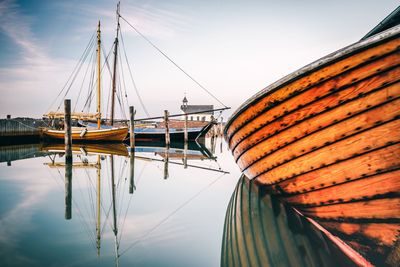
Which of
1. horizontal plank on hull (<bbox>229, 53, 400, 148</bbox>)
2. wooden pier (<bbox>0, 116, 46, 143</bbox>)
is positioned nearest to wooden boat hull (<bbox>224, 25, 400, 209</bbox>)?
horizontal plank on hull (<bbox>229, 53, 400, 148</bbox>)

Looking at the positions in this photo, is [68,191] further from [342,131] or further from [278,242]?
[342,131]

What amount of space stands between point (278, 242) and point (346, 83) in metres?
2.12

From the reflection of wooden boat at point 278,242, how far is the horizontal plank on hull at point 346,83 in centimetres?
158

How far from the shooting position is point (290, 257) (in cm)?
303

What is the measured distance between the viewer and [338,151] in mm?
3055

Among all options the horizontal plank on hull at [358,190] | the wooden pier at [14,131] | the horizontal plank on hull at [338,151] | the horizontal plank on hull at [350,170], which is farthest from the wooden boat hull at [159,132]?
the horizontal plank on hull at [358,190]

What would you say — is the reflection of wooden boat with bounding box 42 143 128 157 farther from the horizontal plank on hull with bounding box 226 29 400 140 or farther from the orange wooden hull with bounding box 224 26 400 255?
the orange wooden hull with bounding box 224 26 400 255

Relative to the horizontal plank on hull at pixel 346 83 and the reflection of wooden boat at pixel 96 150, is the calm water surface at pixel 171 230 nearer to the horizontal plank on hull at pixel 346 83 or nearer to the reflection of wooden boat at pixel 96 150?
the horizontal plank on hull at pixel 346 83

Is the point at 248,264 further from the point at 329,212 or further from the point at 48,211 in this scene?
the point at 48,211

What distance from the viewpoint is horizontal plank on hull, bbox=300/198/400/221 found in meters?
2.70

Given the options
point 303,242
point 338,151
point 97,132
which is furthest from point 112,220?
point 97,132

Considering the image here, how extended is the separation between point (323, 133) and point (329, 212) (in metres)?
0.99

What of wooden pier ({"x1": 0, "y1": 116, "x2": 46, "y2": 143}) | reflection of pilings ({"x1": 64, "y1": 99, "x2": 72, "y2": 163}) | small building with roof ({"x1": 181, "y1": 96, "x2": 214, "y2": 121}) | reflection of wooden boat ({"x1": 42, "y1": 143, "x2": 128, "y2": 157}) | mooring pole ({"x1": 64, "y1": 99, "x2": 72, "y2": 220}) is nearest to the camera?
mooring pole ({"x1": 64, "y1": 99, "x2": 72, "y2": 220})

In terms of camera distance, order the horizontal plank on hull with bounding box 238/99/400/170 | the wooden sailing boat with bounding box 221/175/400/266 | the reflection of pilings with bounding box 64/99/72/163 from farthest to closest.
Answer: the reflection of pilings with bounding box 64/99/72/163, the wooden sailing boat with bounding box 221/175/400/266, the horizontal plank on hull with bounding box 238/99/400/170
